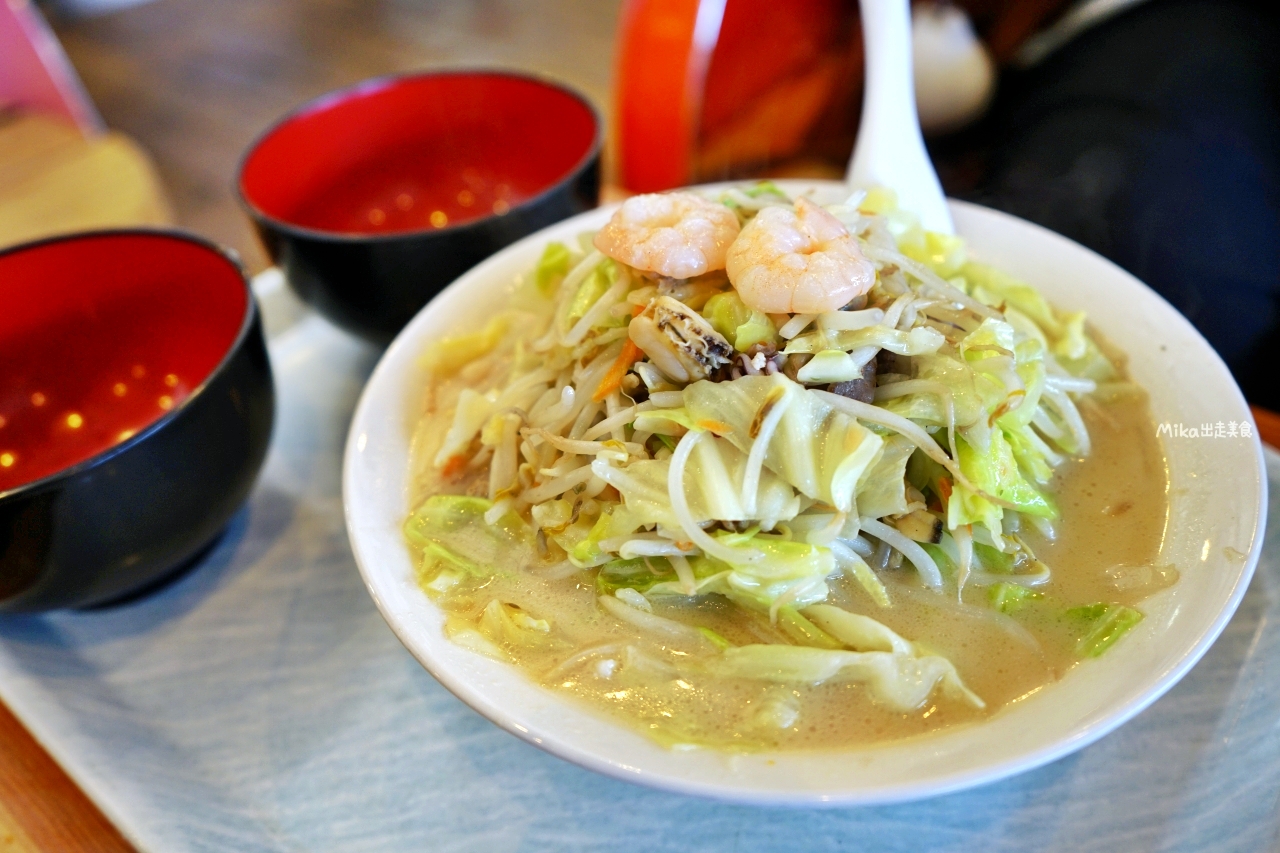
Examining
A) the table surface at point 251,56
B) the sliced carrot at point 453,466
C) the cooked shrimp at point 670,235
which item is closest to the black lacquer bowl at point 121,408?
the sliced carrot at point 453,466

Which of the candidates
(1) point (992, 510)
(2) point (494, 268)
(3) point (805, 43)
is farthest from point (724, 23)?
(1) point (992, 510)

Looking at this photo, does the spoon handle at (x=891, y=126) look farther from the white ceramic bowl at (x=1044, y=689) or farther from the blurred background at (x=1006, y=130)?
the blurred background at (x=1006, y=130)

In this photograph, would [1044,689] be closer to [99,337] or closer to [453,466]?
[453,466]

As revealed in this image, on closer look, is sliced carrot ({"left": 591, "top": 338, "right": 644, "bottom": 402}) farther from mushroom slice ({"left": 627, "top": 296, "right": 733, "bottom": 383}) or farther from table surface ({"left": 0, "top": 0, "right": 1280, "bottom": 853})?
table surface ({"left": 0, "top": 0, "right": 1280, "bottom": 853})

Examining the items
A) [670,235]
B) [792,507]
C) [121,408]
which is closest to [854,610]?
[792,507]

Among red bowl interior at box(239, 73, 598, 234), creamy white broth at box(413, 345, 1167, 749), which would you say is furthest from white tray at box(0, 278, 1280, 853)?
red bowl interior at box(239, 73, 598, 234)

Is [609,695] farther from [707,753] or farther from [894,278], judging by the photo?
[894,278]
